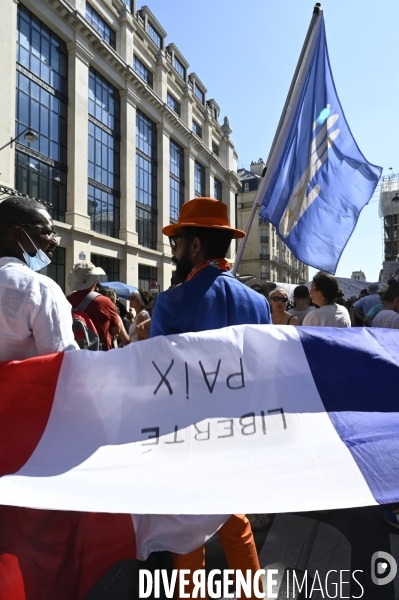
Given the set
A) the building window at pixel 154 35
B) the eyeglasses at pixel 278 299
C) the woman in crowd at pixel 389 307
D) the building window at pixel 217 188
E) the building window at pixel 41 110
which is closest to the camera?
the woman in crowd at pixel 389 307

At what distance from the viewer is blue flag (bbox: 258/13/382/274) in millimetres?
3699

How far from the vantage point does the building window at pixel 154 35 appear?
3412cm

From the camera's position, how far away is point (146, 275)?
32656 mm

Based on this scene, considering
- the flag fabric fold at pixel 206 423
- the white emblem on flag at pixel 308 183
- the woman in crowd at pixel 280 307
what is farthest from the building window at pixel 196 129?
the flag fabric fold at pixel 206 423

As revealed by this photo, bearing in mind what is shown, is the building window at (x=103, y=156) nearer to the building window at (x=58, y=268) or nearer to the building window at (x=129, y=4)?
the building window at (x=58, y=268)

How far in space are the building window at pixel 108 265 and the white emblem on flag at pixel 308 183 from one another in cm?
2337

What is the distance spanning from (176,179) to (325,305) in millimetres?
34828

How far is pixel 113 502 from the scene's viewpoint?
1.45 meters

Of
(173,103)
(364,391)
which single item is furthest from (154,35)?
(364,391)

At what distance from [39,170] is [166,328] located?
2235cm

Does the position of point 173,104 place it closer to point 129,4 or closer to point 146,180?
point 129,4

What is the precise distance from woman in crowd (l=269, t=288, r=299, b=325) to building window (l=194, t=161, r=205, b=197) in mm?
36609

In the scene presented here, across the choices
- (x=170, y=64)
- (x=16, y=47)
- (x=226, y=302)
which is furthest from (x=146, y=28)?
(x=226, y=302)

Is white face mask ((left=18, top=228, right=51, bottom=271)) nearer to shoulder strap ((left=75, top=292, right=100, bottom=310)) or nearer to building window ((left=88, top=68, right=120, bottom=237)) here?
shoulder strap ((left=75, top=292, right=100, bottom=310))
